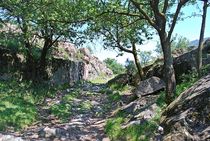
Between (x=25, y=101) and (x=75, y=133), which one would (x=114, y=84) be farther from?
(x=75, y=133)

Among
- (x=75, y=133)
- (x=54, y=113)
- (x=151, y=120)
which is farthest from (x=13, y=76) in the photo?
(x=151, y=120)

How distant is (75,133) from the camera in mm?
14297

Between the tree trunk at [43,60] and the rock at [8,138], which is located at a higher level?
the tree trunk at [43,60]

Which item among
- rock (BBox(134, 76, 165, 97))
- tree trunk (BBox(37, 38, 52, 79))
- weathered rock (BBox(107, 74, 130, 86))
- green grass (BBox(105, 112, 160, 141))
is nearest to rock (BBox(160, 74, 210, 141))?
green grass (BBox(105, 112, 160, 141))

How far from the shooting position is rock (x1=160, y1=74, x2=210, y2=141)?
30.6ft

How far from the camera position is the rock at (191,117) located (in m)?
9.32

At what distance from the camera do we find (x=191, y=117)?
9.99 metres

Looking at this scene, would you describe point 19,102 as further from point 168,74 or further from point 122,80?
point 122,80

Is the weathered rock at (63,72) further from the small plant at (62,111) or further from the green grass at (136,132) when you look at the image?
the green grass at (136,132)

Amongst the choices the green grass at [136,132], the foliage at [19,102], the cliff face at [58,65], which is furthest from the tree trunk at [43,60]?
the green grass at [136,132]

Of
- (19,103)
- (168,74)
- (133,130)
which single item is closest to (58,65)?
(19,103)

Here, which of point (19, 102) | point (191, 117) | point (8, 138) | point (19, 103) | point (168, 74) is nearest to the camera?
point (191, 117)

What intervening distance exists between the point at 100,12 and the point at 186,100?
7.25 metres

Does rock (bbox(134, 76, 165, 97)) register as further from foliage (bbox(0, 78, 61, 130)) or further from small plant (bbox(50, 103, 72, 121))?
foliage (bbox(0, 78, 61, 130))
